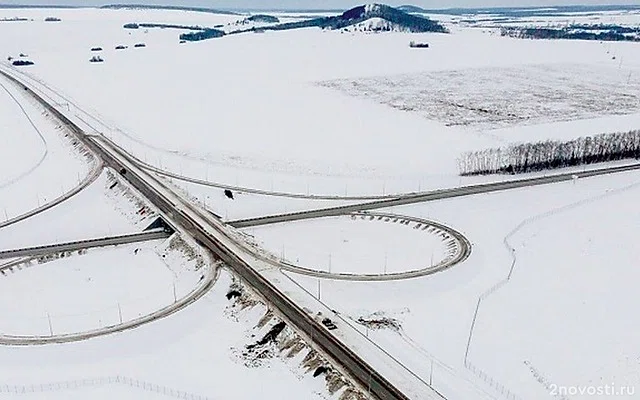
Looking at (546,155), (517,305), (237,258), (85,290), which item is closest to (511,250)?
(517,305)

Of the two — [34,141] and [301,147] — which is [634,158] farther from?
[34,141]

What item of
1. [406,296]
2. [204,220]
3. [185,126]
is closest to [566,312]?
[406,296]

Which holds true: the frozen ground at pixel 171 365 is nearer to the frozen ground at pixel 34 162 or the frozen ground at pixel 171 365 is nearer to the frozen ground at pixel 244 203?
the frozen ground at pixel 244 203

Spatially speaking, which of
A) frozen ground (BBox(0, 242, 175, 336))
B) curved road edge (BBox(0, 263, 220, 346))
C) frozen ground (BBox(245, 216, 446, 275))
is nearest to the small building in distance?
frozen ground (BBox(0, 242, 175, 336))

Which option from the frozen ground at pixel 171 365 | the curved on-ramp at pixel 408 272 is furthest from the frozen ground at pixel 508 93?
the frozen ground at pixel 171 365

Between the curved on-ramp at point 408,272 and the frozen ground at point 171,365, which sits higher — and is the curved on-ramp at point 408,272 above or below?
above
